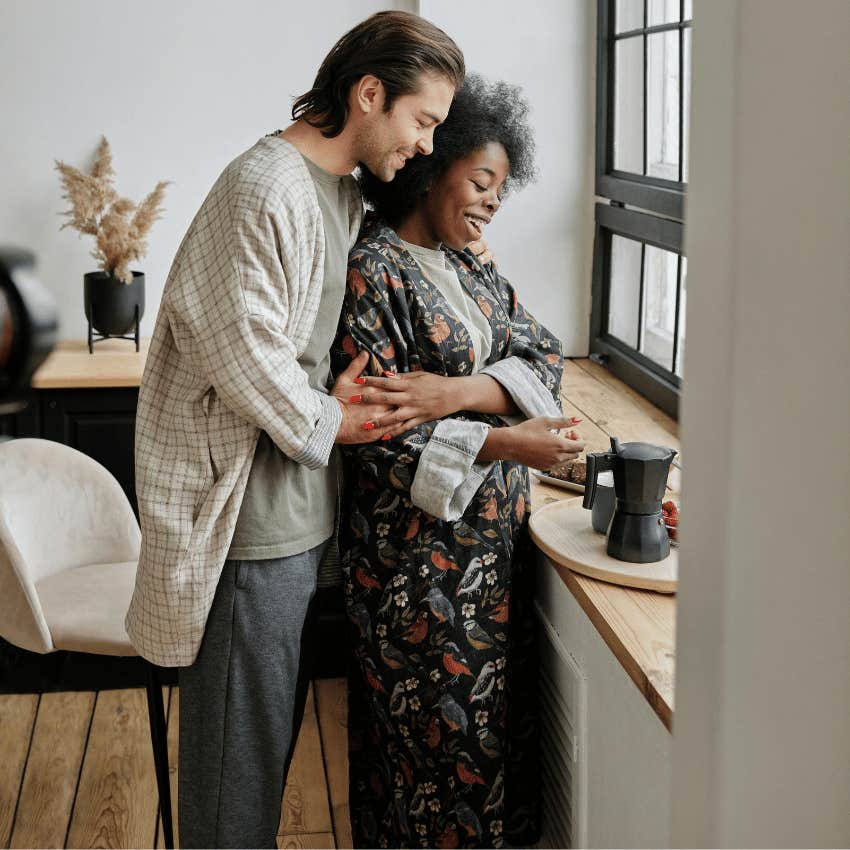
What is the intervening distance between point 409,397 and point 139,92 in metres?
2.03

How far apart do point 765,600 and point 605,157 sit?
3.09 metres

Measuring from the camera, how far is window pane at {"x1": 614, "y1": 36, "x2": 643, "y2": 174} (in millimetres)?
3104

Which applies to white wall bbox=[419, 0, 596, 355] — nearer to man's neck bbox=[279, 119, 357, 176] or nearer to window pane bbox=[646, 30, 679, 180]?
window pane bbox=[646, 30, 679, 180]

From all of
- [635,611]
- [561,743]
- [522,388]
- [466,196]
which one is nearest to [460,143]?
[466,196]

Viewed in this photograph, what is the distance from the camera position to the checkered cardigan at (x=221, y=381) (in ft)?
5.04

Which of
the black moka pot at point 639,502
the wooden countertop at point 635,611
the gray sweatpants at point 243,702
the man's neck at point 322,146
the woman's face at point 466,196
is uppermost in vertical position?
the man's neck at point 322,146

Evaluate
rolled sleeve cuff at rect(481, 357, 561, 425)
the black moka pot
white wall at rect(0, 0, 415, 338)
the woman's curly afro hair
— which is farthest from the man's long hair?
white wall at rect(0, 0, 415, 338)

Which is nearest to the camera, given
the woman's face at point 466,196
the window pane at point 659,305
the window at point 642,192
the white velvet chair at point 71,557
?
the woman's face at point 466,196

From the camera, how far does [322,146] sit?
5.46 ft

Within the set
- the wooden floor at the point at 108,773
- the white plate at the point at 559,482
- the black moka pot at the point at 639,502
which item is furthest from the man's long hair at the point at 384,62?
the wooden floor at the point at 108,773

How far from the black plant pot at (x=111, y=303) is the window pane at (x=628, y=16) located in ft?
5.23

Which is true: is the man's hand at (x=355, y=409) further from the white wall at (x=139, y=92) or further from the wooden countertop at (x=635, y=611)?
the white wall at (x=139, y=92)

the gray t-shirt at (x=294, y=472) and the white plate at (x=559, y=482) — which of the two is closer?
the gray t-shirt at (x=294, y=472)

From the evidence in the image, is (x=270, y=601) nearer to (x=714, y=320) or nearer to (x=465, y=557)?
(x=465, y=557)
